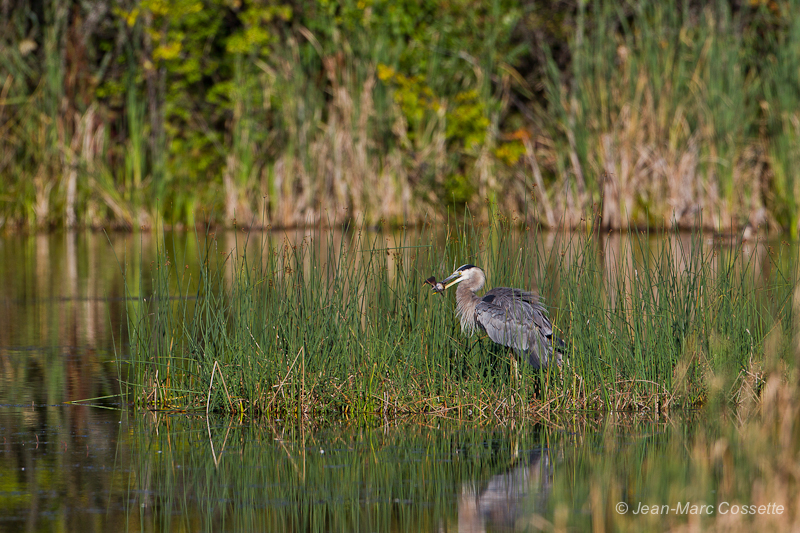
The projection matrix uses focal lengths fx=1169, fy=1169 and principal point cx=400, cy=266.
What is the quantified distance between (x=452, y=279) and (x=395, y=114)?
10.9 m

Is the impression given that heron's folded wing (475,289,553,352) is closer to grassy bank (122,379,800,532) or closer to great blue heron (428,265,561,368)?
great blue heron (428,265,561,368)

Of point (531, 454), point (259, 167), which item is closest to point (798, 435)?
point (531, 454)

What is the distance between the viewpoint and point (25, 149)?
1733 cm

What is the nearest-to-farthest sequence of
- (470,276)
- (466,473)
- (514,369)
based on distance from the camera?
(466,473), (514,369), (470,276)

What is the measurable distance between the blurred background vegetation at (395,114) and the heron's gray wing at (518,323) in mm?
9484

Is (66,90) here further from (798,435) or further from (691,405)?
(798,435)

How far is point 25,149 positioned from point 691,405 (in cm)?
1347

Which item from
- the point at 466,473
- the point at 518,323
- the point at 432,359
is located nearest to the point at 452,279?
the point at 432,359

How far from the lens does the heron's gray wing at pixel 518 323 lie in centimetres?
591

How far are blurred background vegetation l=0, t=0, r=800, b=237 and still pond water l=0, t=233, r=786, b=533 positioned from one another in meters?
9.51

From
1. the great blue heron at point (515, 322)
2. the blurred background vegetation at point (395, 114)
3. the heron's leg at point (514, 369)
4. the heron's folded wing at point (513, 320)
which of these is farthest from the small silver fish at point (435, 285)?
the blurred background vegetation at point (395, 114)

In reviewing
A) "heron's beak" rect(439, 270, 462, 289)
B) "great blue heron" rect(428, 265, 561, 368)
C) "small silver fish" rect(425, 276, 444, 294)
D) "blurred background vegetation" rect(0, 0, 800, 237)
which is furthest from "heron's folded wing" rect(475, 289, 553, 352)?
"blurred background vegetation" rect(0, 0, 800, 237)

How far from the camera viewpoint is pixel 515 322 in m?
5.90

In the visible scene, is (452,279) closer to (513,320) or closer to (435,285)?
(435,285)
